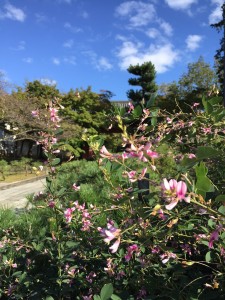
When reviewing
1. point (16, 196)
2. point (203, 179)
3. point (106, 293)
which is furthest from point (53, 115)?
point (16, 196)

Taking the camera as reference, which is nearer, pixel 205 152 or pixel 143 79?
pixel 205 152

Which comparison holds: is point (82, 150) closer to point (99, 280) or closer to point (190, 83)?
point (190, 83)

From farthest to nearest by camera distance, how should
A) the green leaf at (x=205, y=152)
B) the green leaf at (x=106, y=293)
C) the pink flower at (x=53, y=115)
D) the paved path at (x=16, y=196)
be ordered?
1. the paved path at (x=16, y=196)
2. the pink flower at (x=53, y=115)
3. the green leaf at (x=106, y=293)
4. the green leaf at (x=205, y=152)

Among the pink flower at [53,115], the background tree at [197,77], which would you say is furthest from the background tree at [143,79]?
the pink flower at [53,115]

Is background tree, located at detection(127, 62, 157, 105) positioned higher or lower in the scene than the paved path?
higher

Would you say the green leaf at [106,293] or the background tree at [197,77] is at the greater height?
the background tree at [197,77]

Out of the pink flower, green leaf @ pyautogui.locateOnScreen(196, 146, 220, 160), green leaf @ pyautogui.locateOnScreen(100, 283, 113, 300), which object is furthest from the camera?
the pink flower

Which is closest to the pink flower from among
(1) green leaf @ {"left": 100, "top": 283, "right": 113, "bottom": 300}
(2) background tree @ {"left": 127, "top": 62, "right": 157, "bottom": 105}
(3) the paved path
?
(1) green leaf @ {"left": 100, "top": 283, "right": 113, "bottom": 300}

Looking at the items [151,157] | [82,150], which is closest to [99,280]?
[151,157]

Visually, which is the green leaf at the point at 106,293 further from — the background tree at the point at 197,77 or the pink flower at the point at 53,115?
the background tree at the point at 197,77

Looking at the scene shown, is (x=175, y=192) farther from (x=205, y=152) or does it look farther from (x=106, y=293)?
(x=106, y=293)

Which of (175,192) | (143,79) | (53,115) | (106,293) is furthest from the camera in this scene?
(143,79)

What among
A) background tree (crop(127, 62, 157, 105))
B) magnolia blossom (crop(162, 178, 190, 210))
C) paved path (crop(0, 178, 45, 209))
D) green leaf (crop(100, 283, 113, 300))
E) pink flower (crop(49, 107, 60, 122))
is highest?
background tree (crop(127, 62, 157, 105))

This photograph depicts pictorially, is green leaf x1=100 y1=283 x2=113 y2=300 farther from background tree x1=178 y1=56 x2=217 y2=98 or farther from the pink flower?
background tree x1=178 y1=56 x2=217 y2=98
